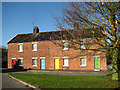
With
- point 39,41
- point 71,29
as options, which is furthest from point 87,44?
point 39,41

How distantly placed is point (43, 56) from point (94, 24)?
66.2ft

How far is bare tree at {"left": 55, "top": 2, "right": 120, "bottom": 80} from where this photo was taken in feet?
36.9

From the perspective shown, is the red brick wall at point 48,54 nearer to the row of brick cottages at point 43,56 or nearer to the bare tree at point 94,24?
the row of brick cottages at point 43,56

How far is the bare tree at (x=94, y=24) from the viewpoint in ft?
36.9

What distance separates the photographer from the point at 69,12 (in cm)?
1244

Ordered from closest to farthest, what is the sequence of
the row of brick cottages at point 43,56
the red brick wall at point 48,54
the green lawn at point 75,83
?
the green lawn at point 75,83
the row of brick cottages at point 43,56
the red brick wall at point 48,54

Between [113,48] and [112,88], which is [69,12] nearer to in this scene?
[113,48]

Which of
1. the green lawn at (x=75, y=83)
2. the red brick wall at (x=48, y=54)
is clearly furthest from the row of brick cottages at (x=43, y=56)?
the green lawn at (x=75, y=83)

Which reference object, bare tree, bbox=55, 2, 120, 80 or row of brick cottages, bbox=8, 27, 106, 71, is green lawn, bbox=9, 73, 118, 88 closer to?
bare tree, bbox=55, 2, 120, 80

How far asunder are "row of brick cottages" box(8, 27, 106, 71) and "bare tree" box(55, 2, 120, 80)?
13.9 meters

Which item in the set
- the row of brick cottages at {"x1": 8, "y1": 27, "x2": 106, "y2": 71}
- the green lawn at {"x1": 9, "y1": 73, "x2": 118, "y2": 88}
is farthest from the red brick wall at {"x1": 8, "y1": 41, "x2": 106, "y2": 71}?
the green lawn at {"x1": 9, "y1": 73, "x2": 118, "y2": 88}

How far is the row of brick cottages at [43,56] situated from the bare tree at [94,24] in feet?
45.5

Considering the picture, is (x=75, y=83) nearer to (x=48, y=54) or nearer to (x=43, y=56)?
(x=48, y=54)

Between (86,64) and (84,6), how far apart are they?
55.4ft
